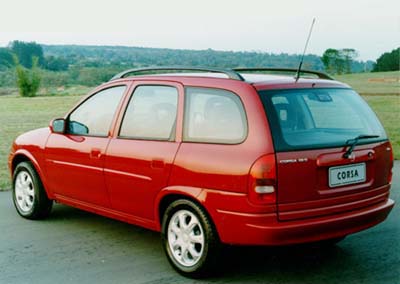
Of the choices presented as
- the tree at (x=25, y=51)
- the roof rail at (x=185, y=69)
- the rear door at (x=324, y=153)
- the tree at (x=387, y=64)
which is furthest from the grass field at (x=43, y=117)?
the tree at (x=387, y=64)

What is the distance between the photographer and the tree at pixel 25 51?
186 feet

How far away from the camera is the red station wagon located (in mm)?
4848

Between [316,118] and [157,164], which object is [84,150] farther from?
[316,118]

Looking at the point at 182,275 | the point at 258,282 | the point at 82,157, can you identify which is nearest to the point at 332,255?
the point at 258,282

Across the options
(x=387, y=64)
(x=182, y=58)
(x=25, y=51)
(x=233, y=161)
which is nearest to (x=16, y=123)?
(x=182, y=58)

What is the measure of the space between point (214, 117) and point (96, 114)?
170cm

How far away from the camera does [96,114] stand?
21.4ft

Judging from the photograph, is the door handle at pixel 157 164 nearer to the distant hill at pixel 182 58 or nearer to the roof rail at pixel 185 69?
the roof rail at pixel 185 69

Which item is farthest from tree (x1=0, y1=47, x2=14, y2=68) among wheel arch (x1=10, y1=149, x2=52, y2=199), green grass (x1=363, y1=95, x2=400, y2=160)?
wheel arch (x1=10, y1=149, x2=52, y2=199)

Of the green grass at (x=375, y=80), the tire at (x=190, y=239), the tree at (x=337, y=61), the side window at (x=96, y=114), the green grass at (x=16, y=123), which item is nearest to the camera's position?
the tire at (x=190, y=239)

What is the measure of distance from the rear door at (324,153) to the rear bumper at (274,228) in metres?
0.06

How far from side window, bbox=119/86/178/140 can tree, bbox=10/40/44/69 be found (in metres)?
50.7

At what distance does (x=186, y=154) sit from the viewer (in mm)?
5289

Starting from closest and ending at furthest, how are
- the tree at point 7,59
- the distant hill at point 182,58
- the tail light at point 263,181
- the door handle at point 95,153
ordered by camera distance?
the tail light at point 263,181, the door handle at point 95,153, the distant hill at point 182,58, the tree at point 7,59
